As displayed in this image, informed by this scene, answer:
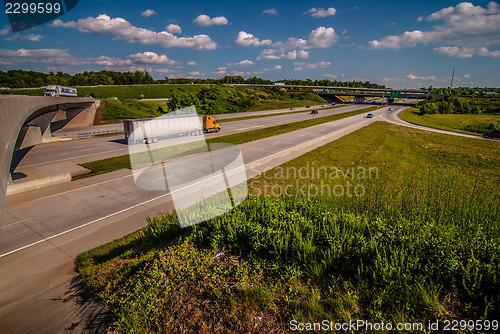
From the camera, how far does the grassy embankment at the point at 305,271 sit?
4.19 meters

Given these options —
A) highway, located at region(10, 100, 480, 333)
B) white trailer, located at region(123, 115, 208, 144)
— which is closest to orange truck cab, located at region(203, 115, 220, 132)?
white trailer, located at region(123, 115, 208, 144)

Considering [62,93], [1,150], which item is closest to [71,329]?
[1,150]

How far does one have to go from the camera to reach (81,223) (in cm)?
1183

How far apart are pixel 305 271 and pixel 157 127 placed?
2809 cm

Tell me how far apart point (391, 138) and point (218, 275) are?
129 ft

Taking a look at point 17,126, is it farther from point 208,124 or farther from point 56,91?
point 56,91

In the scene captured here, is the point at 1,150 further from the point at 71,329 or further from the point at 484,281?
the point at 484,281

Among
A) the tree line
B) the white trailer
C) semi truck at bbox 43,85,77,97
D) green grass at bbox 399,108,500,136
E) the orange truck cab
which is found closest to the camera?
the white trailer

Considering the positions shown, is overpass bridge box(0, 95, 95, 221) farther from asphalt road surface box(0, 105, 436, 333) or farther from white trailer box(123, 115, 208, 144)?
white trailer box(123, 115, 208, 144)

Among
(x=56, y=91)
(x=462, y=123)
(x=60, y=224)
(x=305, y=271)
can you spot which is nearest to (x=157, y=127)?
(x=60, y=224)

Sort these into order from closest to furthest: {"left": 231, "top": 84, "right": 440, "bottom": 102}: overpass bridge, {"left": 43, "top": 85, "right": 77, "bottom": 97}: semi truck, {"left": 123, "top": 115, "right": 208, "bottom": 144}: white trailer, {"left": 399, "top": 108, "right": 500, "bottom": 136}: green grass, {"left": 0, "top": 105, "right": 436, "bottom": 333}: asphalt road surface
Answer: {"left": 0, "top": 105, "right": 436, "bottom": 333}: asphalt road surface
{"left": 123, "top": 115, "right": 208, "bottom": 144}: white trailer
{"left": 43, "top": 85, "right": 77, "bottom": 97}: semi truck
{"left": 399, "top": 108, "right": 500, "bottom": 136}: green grass
{"left": 231, "top": 84, "right": 440, "bottom": 102}: overpass bridge

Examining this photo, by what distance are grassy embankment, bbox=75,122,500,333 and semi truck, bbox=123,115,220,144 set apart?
2264cm

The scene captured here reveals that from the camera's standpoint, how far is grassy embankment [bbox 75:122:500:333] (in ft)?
13.7

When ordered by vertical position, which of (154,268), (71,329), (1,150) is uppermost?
(1,150)
